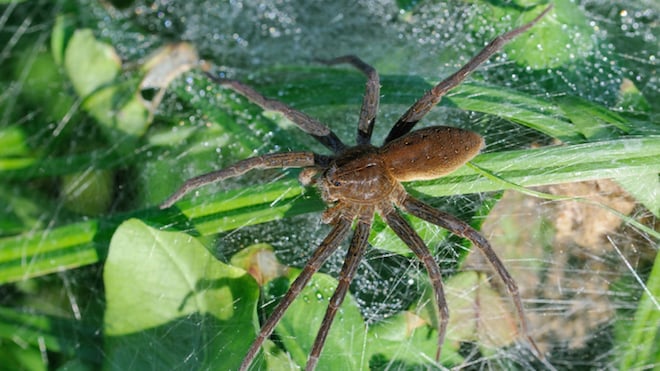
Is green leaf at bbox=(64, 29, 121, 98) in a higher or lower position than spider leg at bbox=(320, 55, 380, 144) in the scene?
lower

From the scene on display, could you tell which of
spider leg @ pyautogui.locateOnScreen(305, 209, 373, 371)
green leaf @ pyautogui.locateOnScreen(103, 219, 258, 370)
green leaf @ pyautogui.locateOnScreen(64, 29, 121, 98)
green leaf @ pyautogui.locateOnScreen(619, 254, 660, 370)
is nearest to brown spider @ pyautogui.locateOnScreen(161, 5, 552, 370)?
spider leg @ pyautogui.locateOnScreen(305, 209, 373, 371)

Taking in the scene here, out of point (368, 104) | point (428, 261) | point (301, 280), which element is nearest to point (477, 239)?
point (428, 261)

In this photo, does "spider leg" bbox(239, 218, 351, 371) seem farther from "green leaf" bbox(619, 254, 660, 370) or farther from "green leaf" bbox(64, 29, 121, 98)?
"green leaf" bbox(64, 29, 121, 98)

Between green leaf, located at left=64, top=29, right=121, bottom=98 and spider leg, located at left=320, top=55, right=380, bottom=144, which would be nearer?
spider leg, located at left=320, top=55, right=380, bottom=144

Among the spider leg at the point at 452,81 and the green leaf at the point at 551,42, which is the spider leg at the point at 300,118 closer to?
the spider leg at the point at 452,81

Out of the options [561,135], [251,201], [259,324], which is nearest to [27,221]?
[251,201]
